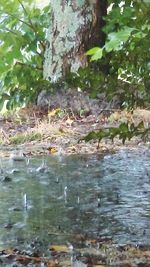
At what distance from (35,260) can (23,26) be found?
4672 mm

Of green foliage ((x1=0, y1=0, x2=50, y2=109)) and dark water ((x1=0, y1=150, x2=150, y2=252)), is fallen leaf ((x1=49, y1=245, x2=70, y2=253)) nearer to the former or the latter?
dark water ((x1=0, y1=150, x2=150, y2=252))

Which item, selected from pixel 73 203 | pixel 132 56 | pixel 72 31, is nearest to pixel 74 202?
pixel 73 203

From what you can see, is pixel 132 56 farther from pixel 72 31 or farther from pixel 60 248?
pixel 72 31

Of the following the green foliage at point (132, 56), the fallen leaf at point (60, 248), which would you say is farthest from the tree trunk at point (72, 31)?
the fallen leaf at point (60, 248)

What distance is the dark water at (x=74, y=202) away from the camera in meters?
1.75

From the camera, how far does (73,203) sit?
2125 millimetres

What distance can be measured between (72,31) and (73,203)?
357cm

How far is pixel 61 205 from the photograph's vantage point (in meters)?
2.09

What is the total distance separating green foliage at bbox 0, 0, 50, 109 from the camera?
227 inches

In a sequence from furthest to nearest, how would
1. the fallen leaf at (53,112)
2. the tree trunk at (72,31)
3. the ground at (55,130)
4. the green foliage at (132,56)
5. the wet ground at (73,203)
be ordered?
the tree trunk at (72,31) < the fallen leaf at (53,112) < the ground at (55,130) < the wet ground at (73,203) < the green foliage at (132,56)

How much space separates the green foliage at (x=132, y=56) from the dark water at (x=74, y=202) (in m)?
0.40

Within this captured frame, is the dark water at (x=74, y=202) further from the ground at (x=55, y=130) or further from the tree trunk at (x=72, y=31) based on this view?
the tree trunk at (x=72, y=31)

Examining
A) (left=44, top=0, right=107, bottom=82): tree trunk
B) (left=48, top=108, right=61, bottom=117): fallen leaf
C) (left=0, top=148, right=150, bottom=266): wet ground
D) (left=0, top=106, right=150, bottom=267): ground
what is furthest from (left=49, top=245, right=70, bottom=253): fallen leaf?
(left=44, top=0, right=107, bottom=82): tree trunk

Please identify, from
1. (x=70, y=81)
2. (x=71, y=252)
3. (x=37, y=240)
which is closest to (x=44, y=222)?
(x=37, y=240)
